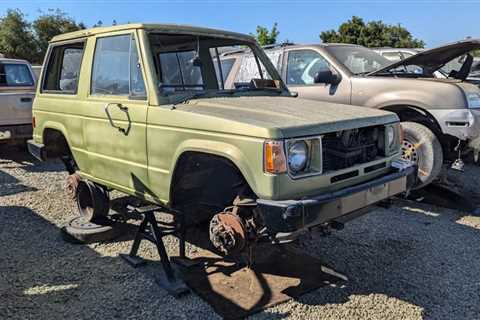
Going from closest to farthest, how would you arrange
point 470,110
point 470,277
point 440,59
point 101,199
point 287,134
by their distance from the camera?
1. point 287,134
2. point 470,277
3. point 101,199
4. point 470,110
5. point 440,59

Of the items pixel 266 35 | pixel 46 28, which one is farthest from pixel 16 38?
pixel 266 35

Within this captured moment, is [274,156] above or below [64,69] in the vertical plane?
below

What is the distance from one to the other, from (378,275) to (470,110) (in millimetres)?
2716

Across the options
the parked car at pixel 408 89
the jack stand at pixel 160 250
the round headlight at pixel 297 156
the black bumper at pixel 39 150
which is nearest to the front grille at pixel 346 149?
the round headlight at pixel 297 156

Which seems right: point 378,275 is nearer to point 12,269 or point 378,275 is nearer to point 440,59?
point 12,269

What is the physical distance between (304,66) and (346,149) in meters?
3.77

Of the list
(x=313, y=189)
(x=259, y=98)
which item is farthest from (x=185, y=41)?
(x=313, y=189)

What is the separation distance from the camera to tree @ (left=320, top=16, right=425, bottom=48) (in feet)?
121

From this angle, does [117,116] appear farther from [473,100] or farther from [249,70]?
[473,100]

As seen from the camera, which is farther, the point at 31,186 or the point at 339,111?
the point at 31,186

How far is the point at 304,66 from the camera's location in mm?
6953

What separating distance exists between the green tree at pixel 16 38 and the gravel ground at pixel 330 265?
3290 cm

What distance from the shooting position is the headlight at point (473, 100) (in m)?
5.54

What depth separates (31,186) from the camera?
279 inches
